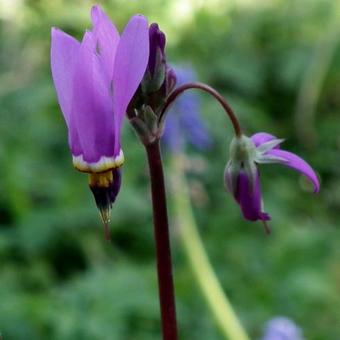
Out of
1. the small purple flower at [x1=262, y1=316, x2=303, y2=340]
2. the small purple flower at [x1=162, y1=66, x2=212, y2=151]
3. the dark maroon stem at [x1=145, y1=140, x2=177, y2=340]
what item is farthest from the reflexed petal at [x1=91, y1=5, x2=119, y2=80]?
the small purple flower at [x1=162, y1=66, x2=212, y2=151]

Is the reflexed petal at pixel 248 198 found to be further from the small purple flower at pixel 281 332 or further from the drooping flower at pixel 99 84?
the small purple flower at pixel 281 332

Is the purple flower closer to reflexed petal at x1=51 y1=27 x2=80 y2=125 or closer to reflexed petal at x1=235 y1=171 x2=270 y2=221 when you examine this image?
reflexed petal at x1=51 y1=27 x2=80 y2=125

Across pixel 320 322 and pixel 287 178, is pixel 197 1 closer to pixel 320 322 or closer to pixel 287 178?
pixel 287 178

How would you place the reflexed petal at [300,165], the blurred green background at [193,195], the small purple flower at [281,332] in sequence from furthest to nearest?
the blurred green background at [193,195] → the small purple flower at [281,332] → the reflexed petal at [300,165]

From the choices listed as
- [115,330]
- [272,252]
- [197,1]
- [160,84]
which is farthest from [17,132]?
[160,84]

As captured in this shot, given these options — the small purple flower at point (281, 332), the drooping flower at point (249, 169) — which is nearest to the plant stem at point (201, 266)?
the small purple flower at point (281, 332)

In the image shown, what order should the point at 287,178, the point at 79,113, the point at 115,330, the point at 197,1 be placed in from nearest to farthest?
the point at 79,113, the point at 115,330, the point at 287,178, the point at 197,1

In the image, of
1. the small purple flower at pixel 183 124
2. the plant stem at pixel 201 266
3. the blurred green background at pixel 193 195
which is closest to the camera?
the plant stem at pixel 201 266
